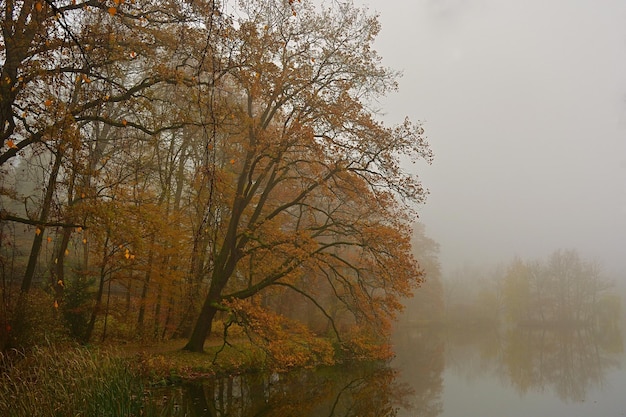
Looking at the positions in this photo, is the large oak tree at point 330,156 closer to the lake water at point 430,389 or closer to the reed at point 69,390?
the lake water at point 430,389

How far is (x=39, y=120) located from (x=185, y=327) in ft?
43.6

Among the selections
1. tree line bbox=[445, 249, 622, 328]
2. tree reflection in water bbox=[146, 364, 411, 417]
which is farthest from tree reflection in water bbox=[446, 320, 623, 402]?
tree line bbox=[445, 249, 622, 328]

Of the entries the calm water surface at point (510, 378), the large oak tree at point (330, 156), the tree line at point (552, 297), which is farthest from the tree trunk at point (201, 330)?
the tree line at point (552, 297)

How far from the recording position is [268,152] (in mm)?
13078

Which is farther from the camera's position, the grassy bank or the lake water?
the lake water

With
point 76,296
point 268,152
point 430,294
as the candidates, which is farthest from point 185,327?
point 430,294

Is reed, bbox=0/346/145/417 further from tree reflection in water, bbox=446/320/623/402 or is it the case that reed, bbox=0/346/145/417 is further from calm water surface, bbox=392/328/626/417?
tree reflection in water, bbox=446/320/623/402

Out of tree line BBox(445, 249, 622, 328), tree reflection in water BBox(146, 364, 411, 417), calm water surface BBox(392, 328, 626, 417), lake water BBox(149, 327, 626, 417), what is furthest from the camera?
tree line BBox(445, 249, 622, 328)

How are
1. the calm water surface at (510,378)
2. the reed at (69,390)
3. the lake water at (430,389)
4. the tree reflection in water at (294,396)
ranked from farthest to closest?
the calm water surface at (510,378), the lake water at (430,389), the tree reflection in water at (294,396), the reed at (69,390)

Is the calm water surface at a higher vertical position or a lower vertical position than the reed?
lower

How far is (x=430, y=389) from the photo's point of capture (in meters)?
15.5

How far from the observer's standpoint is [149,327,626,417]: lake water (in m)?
10.9

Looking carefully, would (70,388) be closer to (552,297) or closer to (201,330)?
(201,330)

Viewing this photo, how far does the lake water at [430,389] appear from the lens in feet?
35.6
